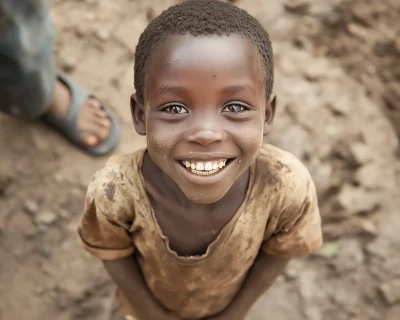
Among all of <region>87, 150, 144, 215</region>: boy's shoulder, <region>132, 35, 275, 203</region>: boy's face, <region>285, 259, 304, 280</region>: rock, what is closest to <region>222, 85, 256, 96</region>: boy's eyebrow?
<region>132, 35, 275, 203</region>: boy's face

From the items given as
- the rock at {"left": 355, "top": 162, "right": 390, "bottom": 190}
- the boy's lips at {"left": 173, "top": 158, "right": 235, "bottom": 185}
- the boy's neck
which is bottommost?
the rock at {"left": 355, "top": 162, "right": 390, "bottom": 190}

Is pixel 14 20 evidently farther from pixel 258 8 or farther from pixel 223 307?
pixel 258 8

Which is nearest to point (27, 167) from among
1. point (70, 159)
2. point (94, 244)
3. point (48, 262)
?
point (70, 159)

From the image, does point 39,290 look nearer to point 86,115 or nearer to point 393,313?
point 86,115

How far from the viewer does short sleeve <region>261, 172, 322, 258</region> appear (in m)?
1.36

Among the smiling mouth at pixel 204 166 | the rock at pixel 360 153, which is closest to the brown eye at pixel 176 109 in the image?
the smiling mouth at pixel 204 166

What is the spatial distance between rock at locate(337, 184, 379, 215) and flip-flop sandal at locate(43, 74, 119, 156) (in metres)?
1.09

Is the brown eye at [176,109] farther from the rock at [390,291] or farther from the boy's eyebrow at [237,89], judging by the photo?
the rock at [390,291]

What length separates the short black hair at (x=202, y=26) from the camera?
3.49ft

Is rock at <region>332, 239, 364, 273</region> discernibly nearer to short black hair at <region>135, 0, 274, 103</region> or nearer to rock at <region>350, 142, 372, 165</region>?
rock at <region>350, 142, 372, 165</region>

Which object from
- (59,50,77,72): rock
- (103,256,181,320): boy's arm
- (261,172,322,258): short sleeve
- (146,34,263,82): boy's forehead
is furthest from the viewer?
(59,50,77,72): rock

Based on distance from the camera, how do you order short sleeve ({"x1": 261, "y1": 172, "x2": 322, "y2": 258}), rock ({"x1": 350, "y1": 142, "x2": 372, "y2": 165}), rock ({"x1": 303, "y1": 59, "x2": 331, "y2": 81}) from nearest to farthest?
short sleeve ({"x1": 261, "y1": 172, "x2": 322, "y2": 258})
rock ({"x1": 350, "y1": 142, "x2": 372, "y2": 165})
rock ({"x1": 303, "y1": 59, "x2": 331, "y2": 81})

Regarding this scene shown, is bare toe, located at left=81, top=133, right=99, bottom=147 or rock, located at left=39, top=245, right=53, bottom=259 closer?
rock, located at left=39, top=245, right=53, bottom=259

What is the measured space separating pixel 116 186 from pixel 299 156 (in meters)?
1.37
